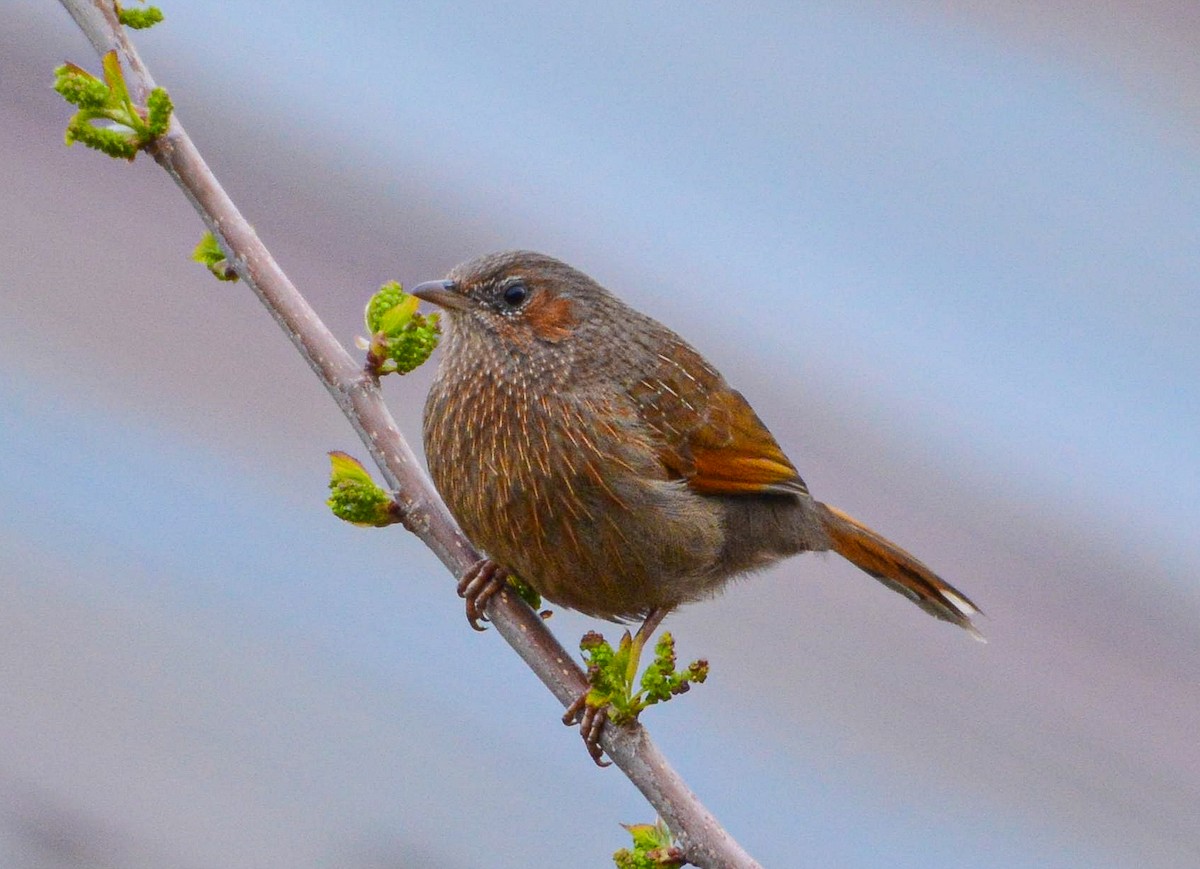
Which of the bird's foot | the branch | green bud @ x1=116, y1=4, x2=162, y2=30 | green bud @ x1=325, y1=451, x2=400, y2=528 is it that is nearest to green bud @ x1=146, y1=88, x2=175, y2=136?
the branch

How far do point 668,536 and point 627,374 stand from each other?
1.66 feet

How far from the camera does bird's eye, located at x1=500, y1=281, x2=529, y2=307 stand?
3.75 m

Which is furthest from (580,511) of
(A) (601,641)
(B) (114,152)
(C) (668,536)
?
(B) (114,152)

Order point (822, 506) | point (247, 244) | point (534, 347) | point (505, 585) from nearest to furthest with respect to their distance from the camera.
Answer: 1. point (247, 244)
2. point (505, 585)
3. point (534, 347)
4. point (822, 506)

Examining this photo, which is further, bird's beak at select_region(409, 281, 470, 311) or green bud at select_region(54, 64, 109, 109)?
bird's beak at select_region(409, 281, 470, 311)

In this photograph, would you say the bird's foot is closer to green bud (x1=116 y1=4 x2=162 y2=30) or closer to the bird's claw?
the bird's claw

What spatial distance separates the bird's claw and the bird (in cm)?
1

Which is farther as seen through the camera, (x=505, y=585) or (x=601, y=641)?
(x=505, y=585)

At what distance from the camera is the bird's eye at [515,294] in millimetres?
3754

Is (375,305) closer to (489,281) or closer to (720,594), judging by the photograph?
(489,281)

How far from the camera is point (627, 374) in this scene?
12.5 feet

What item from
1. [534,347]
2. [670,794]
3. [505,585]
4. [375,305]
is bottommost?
[670,794]

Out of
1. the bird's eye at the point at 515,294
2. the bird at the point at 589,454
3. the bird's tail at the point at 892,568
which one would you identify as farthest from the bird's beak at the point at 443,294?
the bird's tail at the point at 892,568

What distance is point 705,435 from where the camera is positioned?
387 cm
